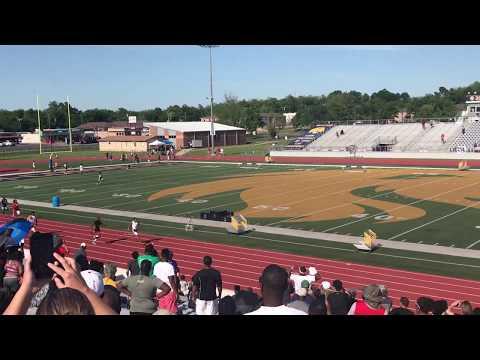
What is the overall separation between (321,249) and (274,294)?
1365 centimetres

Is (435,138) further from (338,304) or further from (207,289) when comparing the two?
(338,304)

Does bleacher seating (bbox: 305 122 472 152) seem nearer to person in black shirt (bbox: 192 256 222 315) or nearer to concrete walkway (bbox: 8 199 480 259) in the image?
concrete walkway (bbox: 8 199 480 259)

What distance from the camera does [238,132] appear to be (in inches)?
3327

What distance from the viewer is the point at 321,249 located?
17516 mm

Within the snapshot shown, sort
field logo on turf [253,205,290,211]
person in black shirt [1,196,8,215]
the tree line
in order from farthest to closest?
1. the tree line
2. person in black shirt [1,196,8,215]
3. field logo on turf [253,205,290,211]

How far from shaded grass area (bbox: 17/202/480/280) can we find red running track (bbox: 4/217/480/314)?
0.54m

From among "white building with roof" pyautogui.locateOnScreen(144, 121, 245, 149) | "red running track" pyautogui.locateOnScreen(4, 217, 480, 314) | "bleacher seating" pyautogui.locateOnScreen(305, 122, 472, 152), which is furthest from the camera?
"white building with roof" pyautogui.locateOnScreen(144, 121, 245, 149)

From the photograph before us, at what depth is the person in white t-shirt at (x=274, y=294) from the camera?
3.98 metres

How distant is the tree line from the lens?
96312 millimetres

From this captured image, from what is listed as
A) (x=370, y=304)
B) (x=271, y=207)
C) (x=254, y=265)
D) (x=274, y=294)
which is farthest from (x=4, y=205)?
(x=274, y=294)

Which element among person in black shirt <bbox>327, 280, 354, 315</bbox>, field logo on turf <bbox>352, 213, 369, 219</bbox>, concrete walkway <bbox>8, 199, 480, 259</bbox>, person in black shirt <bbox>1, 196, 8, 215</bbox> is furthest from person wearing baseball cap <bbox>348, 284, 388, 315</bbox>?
person in black shirt <bbox>1, 196, 8, 215</bbox>

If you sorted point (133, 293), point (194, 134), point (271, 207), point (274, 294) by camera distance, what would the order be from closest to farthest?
point (274, 294) < point (133, 293) < point (271, 207) < point (194, 134)
